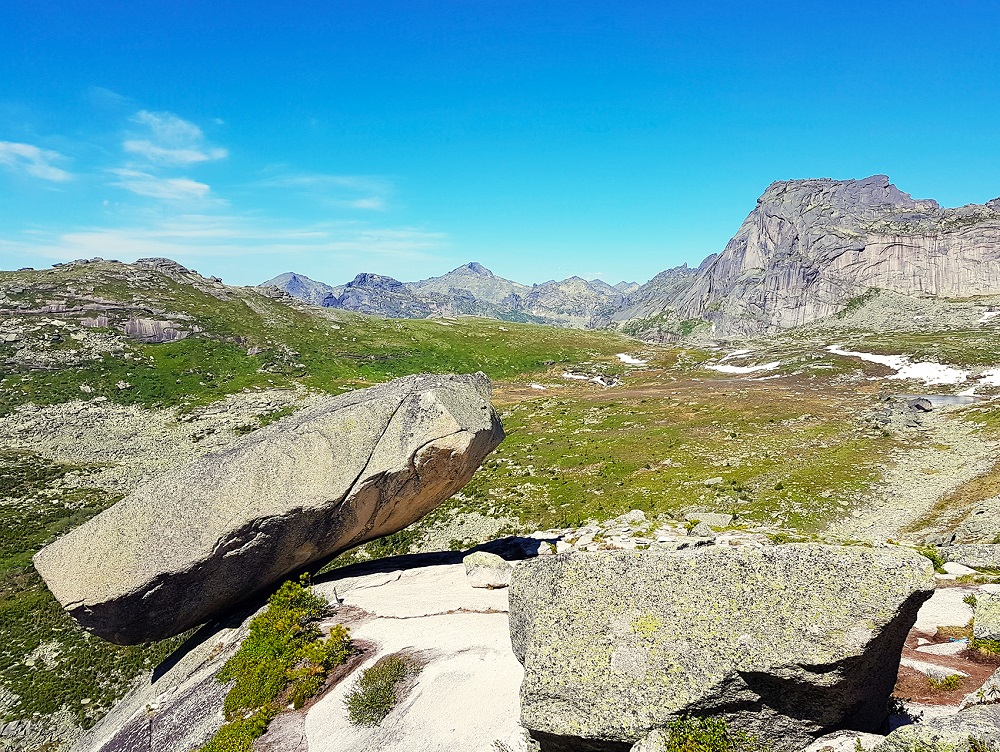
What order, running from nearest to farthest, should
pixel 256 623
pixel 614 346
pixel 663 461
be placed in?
pixel 256 623
pixel 663 461
pixel 614 346

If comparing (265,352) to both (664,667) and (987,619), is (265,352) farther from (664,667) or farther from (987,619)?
(987,619)

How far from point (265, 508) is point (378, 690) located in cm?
811

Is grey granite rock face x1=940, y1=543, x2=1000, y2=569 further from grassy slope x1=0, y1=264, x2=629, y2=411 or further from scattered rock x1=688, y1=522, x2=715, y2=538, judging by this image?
grassy slope x1=0, y1=264, x2=629, y2=411

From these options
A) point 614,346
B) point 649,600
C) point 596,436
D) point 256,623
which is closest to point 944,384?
point 596,436

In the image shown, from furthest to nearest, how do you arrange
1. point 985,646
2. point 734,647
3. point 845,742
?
point 985,646 < point 734,647 < point 845,742

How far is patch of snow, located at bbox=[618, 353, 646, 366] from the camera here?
438 feet

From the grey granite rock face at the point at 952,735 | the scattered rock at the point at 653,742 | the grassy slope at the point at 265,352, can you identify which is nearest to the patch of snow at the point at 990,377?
the grassy slope at the point at 265,352

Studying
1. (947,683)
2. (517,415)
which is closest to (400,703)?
(947,683)

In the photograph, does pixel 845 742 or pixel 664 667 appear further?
pixel 664 667

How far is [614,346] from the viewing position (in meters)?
162

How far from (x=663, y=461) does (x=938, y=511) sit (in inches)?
805

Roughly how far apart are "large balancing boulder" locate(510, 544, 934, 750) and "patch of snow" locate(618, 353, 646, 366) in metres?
126

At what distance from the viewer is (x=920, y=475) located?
38.3m

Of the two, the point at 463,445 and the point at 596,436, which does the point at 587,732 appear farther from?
the point at 596,436
